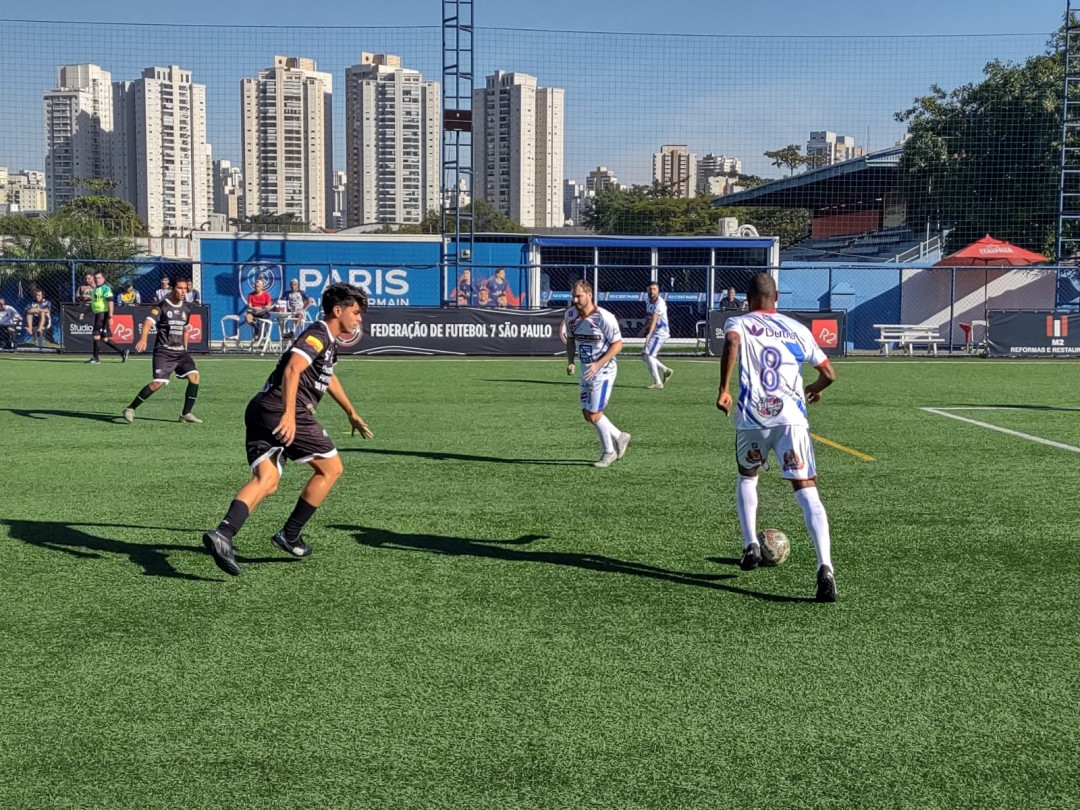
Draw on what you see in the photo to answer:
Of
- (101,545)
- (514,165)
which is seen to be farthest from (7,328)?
(514,165)

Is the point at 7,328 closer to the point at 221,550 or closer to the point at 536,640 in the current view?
the point at 221,550

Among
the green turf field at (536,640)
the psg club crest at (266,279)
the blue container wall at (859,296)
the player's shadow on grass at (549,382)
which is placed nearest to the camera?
the green turf field at (536,640)

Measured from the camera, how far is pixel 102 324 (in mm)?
24453

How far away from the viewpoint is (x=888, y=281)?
123ft

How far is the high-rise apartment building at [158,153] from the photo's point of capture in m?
94.6

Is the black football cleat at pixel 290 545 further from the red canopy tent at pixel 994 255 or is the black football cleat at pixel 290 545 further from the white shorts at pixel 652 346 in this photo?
the red canopy tent at pixel 994 255

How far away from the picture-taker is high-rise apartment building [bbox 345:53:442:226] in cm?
8462

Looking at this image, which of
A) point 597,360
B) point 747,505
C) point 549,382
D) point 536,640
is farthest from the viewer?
point 549,382

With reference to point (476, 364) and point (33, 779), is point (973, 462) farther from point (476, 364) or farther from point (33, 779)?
point (476, 364)

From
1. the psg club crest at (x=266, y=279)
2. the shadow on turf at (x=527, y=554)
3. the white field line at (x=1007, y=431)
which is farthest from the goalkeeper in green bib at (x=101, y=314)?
the shadow on turf at (x=527, y=554)

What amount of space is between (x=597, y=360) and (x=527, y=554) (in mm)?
4419

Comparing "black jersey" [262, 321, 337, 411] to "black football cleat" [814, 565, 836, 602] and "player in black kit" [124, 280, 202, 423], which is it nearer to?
"black football cleat" [814, 565, 836, 602]

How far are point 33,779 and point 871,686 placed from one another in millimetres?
3338

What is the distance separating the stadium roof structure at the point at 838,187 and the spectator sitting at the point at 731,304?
15319mm
